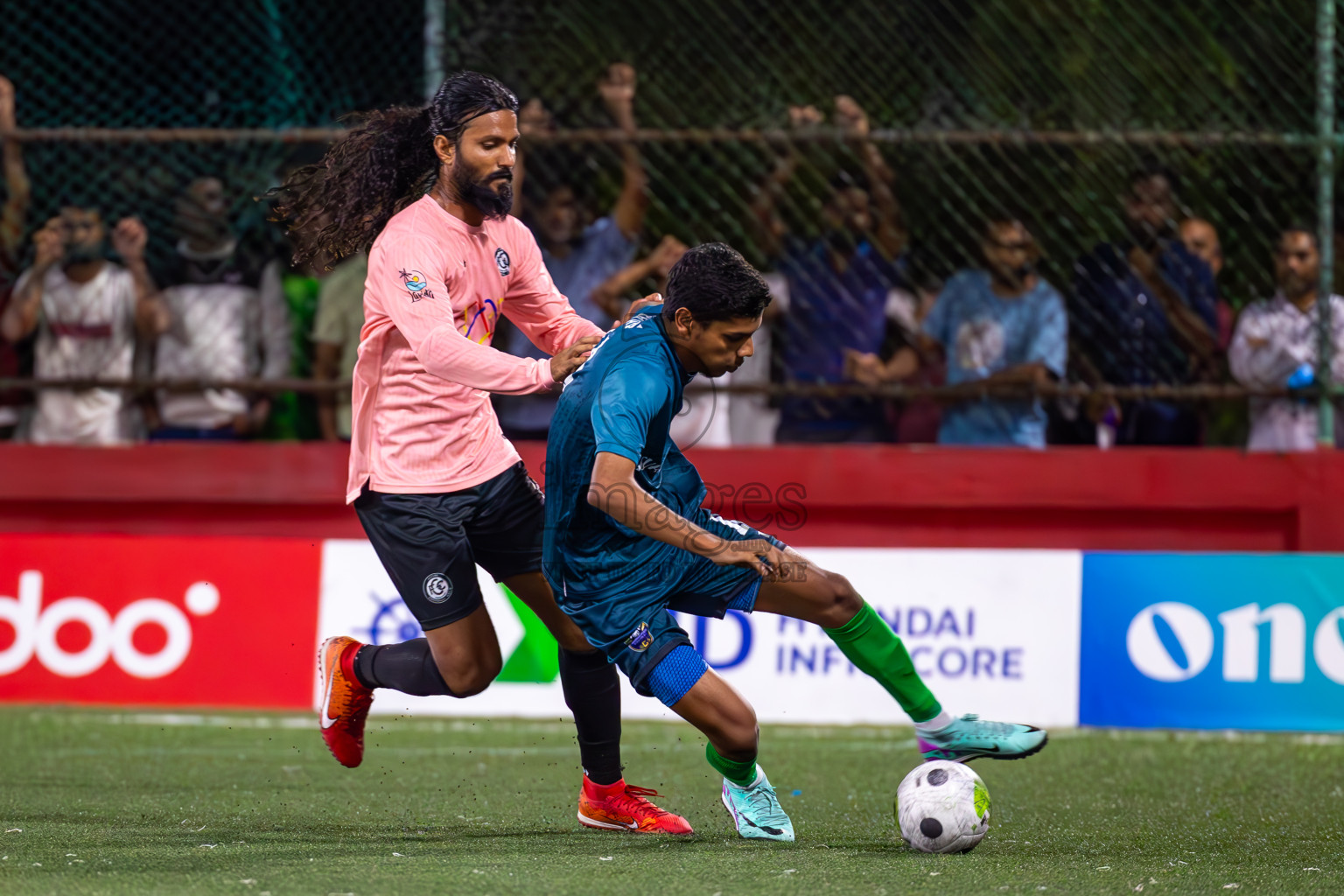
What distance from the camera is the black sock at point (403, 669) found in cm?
482

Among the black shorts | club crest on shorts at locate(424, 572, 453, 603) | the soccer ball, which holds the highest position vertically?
the black shorts

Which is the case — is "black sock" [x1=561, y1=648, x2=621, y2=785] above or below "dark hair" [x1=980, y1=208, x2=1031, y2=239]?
below

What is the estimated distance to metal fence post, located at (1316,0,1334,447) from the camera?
26.3 feet

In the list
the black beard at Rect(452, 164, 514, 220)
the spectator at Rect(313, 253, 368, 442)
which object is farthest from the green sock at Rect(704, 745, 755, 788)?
the spectator at Rect(313, 253, 368, 442)

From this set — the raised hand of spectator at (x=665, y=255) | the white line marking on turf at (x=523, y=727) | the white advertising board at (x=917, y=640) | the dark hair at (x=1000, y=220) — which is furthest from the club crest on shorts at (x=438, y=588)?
the dark hair at (x=1000, y=220)

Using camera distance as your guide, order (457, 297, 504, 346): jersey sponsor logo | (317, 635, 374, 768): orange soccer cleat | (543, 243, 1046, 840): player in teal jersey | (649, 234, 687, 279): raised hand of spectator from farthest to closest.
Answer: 1. (649, 234, 687, 279): raised hand of spectator
2. (317, 635, 374, 768): orange soccer cleat
3. (457, 297, 504, 346): jersey sponsor logo
4. (543, 243, 1046, 840): player in teal jersey

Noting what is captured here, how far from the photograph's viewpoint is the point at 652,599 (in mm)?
4418

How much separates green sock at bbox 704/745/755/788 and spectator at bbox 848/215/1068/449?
3822 mm

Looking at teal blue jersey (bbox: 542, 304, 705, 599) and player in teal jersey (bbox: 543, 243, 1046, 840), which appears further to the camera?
teal blue jersey (bbox: 542, 304, 705, 599)

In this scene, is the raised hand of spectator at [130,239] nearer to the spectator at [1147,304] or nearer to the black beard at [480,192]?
the black beard at [480,192]

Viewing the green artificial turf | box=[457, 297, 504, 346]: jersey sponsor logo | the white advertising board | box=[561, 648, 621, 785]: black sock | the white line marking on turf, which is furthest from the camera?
the white advertising board

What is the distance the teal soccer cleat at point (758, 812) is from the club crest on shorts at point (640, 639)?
0.50 m

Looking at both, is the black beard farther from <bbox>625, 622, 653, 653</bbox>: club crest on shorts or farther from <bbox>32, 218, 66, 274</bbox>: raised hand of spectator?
<bbox>32, 218, 66, 274</bbox>: raised hand of spectator

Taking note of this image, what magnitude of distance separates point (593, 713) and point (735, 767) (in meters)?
0.52
